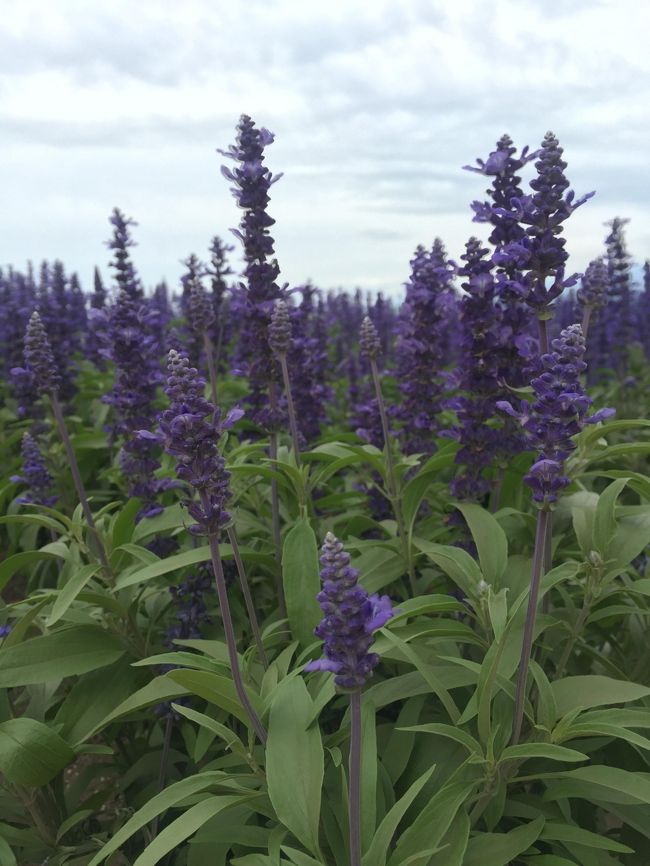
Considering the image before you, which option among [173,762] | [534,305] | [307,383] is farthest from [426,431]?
[173,762]

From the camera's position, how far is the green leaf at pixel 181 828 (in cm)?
239

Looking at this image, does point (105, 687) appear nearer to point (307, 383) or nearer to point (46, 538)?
point (307, 383)

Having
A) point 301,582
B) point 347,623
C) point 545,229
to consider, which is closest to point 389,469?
point 301,582

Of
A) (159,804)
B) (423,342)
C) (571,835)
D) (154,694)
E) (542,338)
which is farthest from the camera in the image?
(423,342)

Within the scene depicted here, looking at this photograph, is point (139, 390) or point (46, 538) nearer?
point (139, 390)

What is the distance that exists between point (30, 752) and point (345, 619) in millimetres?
2002

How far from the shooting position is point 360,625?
6.45ft

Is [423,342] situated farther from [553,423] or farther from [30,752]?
[30,752]

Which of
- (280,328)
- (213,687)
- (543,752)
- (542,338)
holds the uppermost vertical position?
(280,328)

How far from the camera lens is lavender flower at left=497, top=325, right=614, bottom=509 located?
2.50 meters

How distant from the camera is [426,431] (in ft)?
17.8

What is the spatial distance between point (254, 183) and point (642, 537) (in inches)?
115

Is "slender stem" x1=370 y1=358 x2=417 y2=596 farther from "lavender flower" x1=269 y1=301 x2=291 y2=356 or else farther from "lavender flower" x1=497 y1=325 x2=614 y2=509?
"lavender flower" x1=497 y1=325 x2=614 y2=509

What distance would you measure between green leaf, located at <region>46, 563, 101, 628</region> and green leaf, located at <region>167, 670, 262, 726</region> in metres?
0.77
